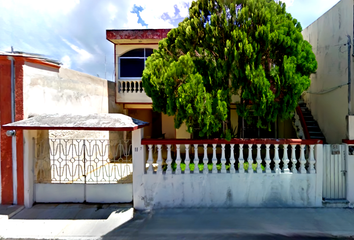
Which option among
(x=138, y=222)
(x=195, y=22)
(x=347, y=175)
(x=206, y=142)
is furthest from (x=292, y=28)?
(x=138, y=222)

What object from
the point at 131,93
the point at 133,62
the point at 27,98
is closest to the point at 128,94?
the point at 131,93

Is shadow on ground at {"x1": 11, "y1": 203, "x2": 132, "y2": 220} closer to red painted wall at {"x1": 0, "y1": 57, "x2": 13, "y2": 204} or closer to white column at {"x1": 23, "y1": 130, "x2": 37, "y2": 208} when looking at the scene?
white column at {"x1": 23, "y1": 130, "x2": 37, "y2": 208}

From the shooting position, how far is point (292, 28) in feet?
12.6

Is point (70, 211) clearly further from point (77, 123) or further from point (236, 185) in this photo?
point (236, 185)

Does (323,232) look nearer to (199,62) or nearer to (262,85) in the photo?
(262,85)

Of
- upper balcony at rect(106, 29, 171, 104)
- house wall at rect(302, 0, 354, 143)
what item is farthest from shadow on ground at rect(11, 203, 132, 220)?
house wall at rect(302, 0, 354, 143)

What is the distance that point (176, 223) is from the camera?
3648 millimetres

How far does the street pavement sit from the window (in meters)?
5.30

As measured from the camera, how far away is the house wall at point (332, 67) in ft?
16.3

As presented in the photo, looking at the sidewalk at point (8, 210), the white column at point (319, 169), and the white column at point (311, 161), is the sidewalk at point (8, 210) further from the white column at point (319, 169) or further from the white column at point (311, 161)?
the white column at point (319, 169)

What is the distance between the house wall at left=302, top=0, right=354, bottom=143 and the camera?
498 cm

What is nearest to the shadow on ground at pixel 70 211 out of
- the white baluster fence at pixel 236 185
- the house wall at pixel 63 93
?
the white baluster fence at pixel 236 185

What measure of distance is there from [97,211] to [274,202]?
12.3 ft

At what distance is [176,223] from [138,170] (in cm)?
128
